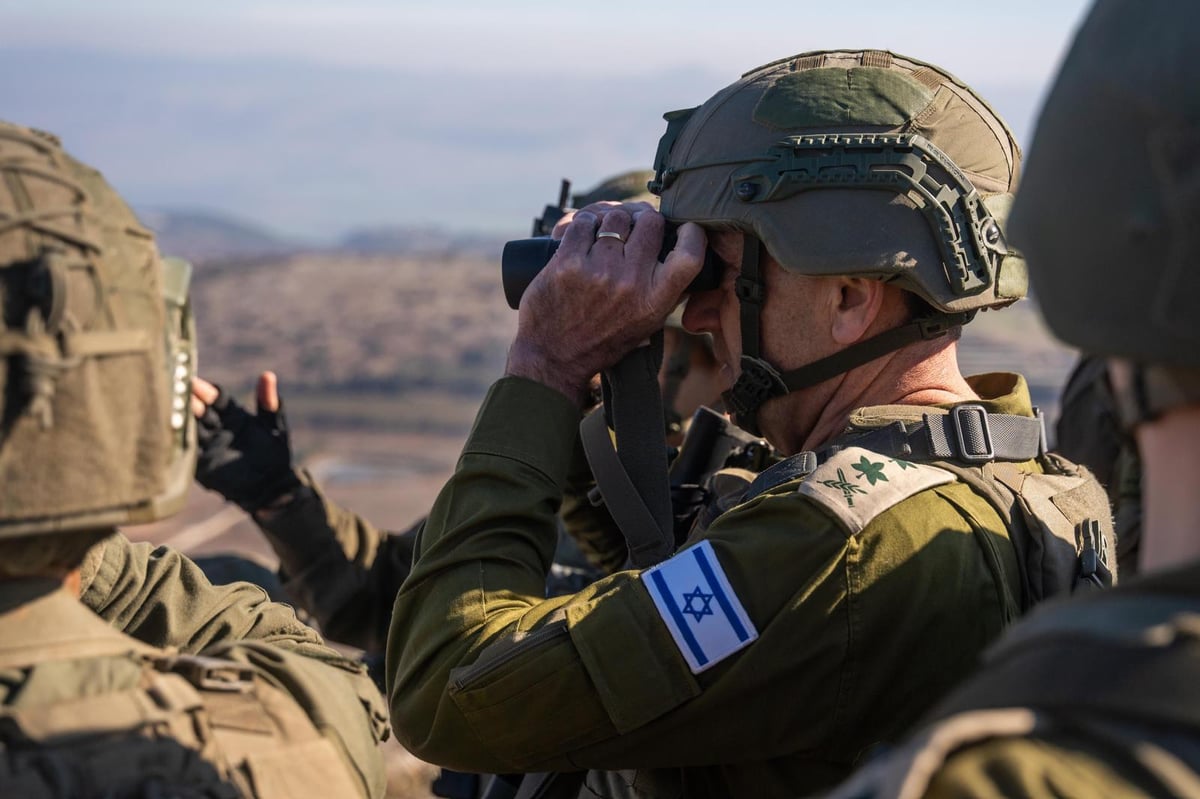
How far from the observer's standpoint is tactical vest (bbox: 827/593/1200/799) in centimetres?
141

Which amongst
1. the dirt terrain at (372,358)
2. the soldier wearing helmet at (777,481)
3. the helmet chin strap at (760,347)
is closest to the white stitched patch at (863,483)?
the soldier wearing helmet at (777,481)

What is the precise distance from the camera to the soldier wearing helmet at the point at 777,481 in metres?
2.54

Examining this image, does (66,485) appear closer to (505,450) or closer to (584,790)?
(505,450)

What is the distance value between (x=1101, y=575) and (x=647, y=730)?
910 millimetres

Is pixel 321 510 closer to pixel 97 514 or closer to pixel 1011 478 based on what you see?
pixel 1011 478

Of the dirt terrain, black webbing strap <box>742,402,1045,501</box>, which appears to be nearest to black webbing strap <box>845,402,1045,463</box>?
black webbing strap <box>742,402,1045,501</box>

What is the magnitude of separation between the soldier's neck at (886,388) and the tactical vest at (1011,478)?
0.10 meters

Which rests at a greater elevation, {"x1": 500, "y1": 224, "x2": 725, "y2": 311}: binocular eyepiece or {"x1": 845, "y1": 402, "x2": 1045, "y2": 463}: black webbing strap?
{"x1": 500, "y1": 224, "x2": 725, "y2": 311}: binocular eyepiece

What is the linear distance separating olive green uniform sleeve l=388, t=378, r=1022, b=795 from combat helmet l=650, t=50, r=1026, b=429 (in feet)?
1.62

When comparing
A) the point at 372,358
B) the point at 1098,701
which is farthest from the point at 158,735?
the point at 372,358

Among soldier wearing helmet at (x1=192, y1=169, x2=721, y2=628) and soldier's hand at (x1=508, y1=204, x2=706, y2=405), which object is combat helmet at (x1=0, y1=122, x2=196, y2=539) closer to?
soldier's hand at (x1=508, y1=204, x2=706, y2=405)

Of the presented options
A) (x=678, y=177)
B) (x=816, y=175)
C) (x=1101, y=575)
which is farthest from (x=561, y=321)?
(x=1101, y=575)

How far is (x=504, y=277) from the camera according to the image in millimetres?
3271

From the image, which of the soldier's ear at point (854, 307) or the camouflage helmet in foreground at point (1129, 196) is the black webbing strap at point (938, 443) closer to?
the soldier's ear at point (854, 307)
